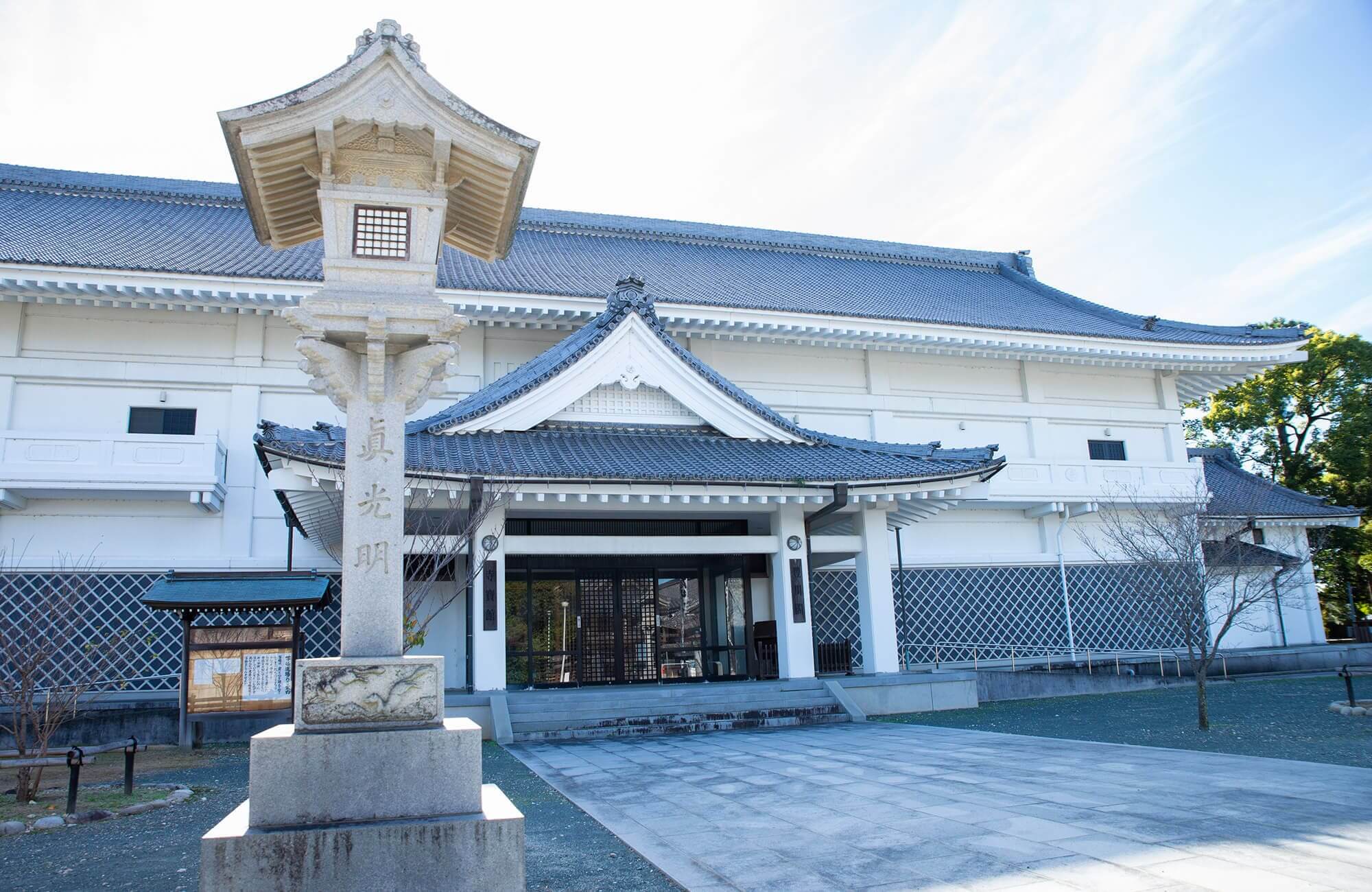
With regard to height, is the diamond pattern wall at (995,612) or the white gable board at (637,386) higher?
the white gable board at (637,386)

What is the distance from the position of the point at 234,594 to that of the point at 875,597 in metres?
10.2

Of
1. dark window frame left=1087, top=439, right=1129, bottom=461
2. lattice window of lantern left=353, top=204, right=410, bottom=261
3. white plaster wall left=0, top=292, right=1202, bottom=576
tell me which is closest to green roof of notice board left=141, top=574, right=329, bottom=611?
white plaster wall left=0, top=292, right=1202, bottom=576

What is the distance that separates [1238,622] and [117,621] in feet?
80.6

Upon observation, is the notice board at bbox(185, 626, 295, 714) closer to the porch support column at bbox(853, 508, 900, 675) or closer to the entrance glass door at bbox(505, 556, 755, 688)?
the entrance glass door at bbox(505, 556, 755, 688)

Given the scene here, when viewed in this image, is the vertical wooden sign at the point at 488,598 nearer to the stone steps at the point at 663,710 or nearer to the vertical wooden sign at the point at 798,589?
the stone steps at the point at 663,710

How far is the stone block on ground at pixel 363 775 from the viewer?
4.52 m

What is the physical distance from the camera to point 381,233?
5891 mm

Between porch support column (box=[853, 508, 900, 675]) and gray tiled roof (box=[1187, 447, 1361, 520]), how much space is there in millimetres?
9961

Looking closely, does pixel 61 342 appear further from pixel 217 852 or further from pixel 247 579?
pixel 217 852

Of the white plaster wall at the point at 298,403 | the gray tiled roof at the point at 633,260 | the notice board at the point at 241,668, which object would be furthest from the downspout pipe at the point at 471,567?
the gray tiled roof at the point at 633,260

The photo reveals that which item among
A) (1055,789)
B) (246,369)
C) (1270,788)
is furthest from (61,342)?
(1270,788)

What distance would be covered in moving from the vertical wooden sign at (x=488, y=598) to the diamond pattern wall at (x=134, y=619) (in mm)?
4035

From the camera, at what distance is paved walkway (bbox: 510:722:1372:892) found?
4.61 m

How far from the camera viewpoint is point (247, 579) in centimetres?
1308
